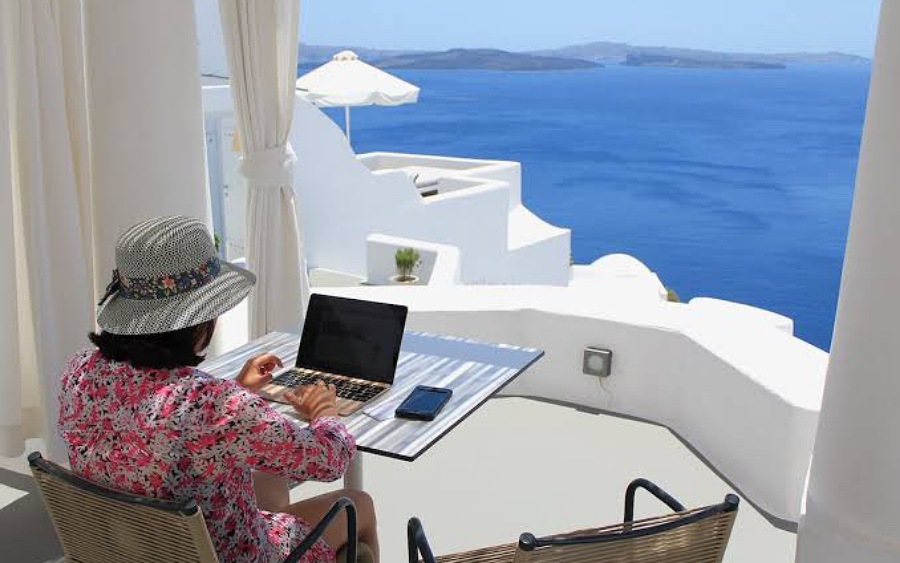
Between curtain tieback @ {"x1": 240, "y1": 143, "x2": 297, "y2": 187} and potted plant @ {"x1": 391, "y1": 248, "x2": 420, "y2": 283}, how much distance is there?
609 centimetres

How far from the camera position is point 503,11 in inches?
3612

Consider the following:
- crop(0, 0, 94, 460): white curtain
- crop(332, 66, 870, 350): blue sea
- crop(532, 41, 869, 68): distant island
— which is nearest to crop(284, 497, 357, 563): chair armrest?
crop(0, 0, 94, 460): white curtain

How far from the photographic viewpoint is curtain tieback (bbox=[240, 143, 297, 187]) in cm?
364

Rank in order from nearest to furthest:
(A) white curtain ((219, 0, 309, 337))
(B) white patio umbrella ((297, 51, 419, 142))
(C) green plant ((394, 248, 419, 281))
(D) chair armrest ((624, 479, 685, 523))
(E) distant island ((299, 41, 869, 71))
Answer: (D) chair armrest ((624, 479, 685, 523)) < (A) white curtain ((219, 0, 309, 337)) < (C) green plant ((394, 248, 419, 281)) < (B) white patio umbrella ((297, 51, 419, 142)) < (E) distant island ((299, 41, 869, 71))

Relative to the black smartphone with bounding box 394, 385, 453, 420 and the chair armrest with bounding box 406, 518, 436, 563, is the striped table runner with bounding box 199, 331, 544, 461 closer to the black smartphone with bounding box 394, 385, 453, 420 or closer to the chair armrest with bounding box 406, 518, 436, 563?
the black smartphone with bounding box 394, 385, 453, 420

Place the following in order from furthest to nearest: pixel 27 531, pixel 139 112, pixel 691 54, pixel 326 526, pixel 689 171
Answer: pixel 691 54 → pixel 689 171 → pixel 139 112 → pixel 27 531 → pixel 326 526

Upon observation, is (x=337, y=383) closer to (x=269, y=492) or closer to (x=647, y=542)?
(x=269, y=492)

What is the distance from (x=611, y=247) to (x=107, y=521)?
43.3 metres

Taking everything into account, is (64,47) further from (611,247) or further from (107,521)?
(611,247)

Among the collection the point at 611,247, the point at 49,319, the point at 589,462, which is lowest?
the point at 611,247

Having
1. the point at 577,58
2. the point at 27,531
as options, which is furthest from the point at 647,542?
the point at 577,58

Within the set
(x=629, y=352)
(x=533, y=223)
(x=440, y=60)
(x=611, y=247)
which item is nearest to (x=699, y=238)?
(x=611, y=247)

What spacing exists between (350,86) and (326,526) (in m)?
13.7

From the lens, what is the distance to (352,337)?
246 cm
